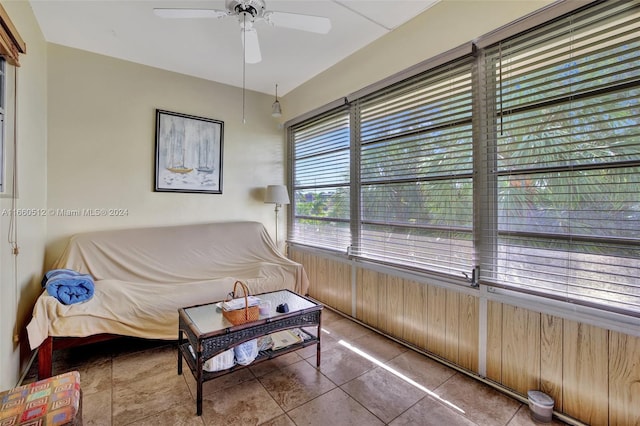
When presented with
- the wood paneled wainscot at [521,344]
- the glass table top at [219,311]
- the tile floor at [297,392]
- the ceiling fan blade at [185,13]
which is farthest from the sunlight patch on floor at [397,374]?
the ceiling fan blade at [185,13]

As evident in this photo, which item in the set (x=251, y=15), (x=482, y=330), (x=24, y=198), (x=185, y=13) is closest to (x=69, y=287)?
(x=24, y=198)

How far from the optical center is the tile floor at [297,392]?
1618mm

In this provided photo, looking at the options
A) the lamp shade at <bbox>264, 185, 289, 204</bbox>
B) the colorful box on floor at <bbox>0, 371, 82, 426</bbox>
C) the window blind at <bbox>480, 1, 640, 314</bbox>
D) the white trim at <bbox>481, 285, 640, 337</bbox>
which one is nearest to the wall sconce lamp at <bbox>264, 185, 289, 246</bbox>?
the lamp shade at <bbox>264, 185, 289, 204</bbox>

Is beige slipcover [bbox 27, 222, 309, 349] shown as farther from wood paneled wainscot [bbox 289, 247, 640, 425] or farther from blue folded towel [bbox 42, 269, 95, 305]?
wood paneled wainscot [bbox 289, 247, 640, 425]

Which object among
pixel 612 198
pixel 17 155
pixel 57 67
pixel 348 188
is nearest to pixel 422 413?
pixel 612 198

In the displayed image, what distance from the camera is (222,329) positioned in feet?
5.55

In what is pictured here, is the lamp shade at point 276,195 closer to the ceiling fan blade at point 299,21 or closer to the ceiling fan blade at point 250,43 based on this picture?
the ceiling fan blade at point 250,43

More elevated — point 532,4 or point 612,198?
point 532,4

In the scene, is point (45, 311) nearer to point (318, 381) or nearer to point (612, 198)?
point (318, 381)

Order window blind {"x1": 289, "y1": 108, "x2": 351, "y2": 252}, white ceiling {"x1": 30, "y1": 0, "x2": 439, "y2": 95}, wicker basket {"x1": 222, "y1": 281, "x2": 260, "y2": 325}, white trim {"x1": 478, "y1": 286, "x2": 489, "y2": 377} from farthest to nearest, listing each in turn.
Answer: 1. window blind {"x1": 289, "y1": 108, "x2": 351, "y2": 252}
2. white ceiling {"x1": 30, "y1": 0, "x2": 439, "y2": 95}
3. white trim {"x1": 478, "y1": 286, "x2": 489, "y2": 377}
4. wicker basket {"x1": 222, "y1": 281, "x2": 260, "y2": 325}

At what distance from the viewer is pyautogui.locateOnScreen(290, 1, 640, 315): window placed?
1.44m

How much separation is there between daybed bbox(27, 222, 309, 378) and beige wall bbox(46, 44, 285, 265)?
0.25 m

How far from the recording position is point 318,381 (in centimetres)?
195

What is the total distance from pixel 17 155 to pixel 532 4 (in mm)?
3318
